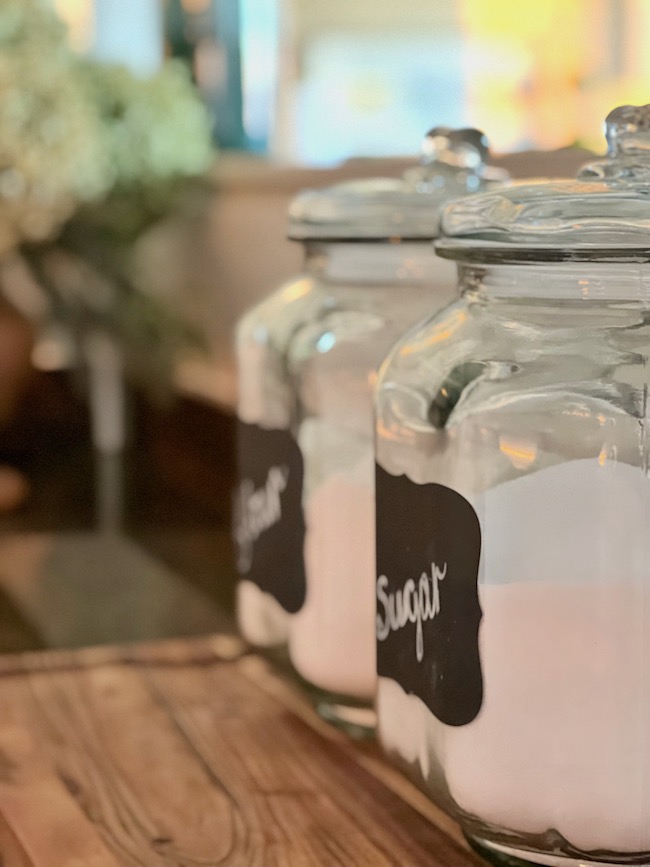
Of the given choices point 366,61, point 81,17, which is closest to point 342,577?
point 366,61

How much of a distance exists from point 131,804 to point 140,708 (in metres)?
0.12

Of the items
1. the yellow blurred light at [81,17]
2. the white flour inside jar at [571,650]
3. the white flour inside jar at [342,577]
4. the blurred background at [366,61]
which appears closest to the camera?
the white flour inside jar at [571,650]

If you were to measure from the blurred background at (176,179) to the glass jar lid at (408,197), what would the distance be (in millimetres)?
367

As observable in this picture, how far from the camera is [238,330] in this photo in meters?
0.64

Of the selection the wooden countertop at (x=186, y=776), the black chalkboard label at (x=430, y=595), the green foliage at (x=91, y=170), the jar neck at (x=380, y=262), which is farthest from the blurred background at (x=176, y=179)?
the black chalkboard label at (x=430, y=595)

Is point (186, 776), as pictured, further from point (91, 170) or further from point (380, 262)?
point (91, 170)

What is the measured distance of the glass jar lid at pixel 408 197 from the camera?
549 millimetres

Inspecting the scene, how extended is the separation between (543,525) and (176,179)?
1.24 meters

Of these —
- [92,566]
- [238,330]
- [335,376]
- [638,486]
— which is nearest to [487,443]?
[638,486]

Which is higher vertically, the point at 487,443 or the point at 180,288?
the point at 487,443

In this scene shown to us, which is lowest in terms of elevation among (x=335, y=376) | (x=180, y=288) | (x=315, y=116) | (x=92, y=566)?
(x=92, y=566)

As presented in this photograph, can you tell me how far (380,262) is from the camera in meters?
0.57

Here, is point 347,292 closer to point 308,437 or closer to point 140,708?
point 308,437

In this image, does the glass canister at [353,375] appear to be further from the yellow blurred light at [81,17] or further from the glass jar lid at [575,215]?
the yellow blurred light at [81,17]
